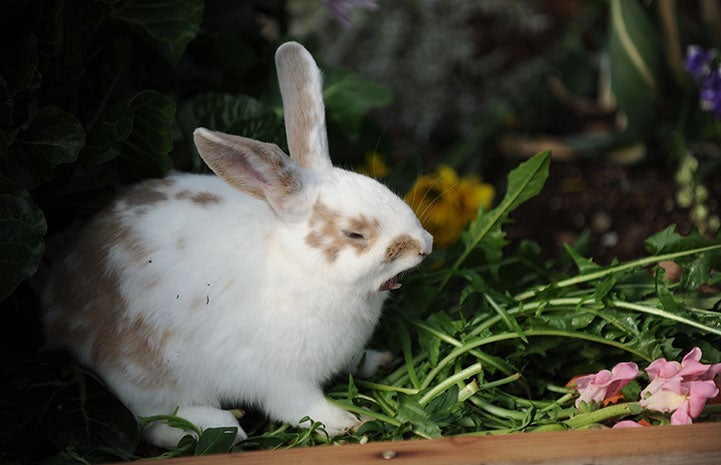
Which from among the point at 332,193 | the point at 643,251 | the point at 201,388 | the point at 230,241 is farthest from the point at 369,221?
the point at 643,251

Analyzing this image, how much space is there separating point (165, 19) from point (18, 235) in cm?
71

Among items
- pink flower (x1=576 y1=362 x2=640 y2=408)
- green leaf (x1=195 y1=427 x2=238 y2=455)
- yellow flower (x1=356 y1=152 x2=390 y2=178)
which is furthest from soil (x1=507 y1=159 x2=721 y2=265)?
green leaf (x1=195 y1=427 x2=238 y2=455)

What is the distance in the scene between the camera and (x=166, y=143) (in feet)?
7.20

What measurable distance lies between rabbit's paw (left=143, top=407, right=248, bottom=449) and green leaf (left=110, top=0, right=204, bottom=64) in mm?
931

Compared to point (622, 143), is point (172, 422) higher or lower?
lower

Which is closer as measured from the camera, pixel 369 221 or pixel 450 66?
pixel 369 221

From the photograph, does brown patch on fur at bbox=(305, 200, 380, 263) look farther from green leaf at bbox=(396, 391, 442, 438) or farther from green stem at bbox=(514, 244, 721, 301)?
green stem at bbox=(514, 244, 721, 301)

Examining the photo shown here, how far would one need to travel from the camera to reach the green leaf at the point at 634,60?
10.2 feet

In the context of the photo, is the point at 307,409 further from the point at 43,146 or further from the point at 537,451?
the point at 43,146

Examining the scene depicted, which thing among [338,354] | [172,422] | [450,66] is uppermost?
[450,66]

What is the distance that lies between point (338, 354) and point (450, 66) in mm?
2287

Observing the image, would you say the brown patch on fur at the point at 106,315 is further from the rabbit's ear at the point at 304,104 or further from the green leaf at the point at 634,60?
the green leaf at the point at 634,60

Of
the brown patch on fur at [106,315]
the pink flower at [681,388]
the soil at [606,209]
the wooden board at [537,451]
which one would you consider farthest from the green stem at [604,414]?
the soil at [606,209]

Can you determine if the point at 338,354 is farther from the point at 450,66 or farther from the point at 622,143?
the point at 450,66
